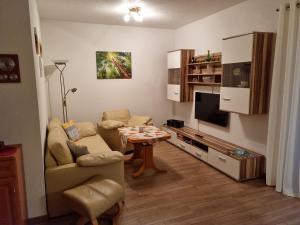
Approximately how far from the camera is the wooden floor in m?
2.35

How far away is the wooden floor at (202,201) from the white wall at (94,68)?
210cm

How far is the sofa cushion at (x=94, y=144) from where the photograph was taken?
3.42 meters

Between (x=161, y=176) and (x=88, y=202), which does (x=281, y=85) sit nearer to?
(x=161, y=176)

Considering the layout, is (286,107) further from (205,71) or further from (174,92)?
(174,92)

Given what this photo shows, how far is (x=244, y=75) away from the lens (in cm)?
318

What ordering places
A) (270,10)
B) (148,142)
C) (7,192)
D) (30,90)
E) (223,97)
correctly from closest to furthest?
(7,192), (30,90), (270,10), (148,142), (223,97)

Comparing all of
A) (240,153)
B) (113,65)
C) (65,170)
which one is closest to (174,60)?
(113,65)

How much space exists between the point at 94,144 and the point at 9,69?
1914 millimetres

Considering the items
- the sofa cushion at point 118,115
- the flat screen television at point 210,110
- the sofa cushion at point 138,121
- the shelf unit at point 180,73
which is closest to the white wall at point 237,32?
the flat screen television at point 210,110

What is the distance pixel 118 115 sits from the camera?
490cm

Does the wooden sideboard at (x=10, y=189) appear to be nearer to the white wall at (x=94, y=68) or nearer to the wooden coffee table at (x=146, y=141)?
the wooden coffee table at (x=146, y=141)

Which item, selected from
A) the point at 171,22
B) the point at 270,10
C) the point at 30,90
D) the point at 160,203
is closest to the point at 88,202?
the point at 160,203

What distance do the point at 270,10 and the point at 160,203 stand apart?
295 cm

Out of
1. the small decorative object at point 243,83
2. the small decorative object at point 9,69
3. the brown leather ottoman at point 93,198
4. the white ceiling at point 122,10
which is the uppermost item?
the white ceiling at point 122,10
